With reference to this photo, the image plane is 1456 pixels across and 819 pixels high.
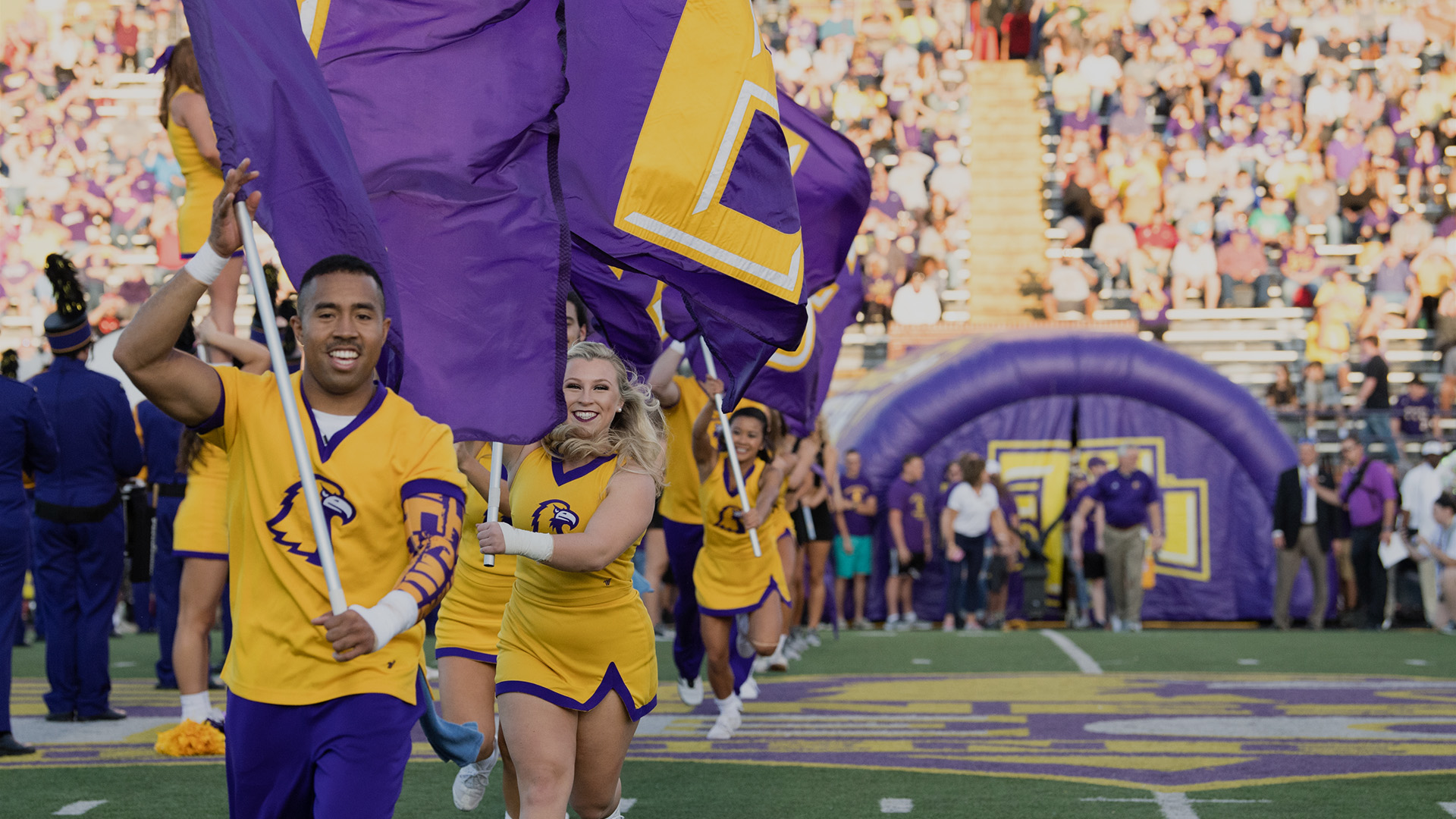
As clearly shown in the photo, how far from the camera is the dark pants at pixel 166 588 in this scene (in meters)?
10.8

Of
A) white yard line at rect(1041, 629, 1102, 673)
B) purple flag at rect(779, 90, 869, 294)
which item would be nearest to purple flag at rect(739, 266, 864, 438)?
purple flag at rect(779, 90, 869, 294)

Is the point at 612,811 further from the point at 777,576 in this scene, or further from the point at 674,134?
the point at 777,576

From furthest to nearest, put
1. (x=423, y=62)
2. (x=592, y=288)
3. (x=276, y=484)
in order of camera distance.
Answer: (x=592, y=288), (x=423, y=62), (x=276, y=484)

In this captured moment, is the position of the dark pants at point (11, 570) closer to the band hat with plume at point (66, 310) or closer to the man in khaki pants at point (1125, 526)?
the band hat with plume at point (66, 310)

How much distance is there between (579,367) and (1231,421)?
46.0 ft

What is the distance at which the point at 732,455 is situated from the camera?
7.88 metres

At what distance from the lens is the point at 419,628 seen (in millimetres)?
3936

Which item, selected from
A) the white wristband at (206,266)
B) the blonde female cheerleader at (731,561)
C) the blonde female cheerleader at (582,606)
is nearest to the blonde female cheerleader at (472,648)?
the blonde female cheerleader at (582,606)

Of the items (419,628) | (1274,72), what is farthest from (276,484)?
(1274,72)

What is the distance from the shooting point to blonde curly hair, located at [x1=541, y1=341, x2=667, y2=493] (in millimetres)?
5074

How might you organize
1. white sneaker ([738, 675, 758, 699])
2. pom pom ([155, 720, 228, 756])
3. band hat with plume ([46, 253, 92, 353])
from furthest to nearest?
white sneaker ([738, 675, 758, 699]) → band hat with plume ([46, 253, 92, 353]) → pom pom ([155, 720, 228, 756])

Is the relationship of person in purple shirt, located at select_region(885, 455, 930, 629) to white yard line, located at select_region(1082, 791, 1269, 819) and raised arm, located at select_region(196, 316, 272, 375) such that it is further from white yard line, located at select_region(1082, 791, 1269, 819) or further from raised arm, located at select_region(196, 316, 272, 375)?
raised arm, located at select_region(196, 316, 272, 375)

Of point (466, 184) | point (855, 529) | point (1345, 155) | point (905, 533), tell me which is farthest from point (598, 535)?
point (1345, 155)

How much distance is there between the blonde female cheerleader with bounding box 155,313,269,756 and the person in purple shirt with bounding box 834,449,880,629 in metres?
9.73
